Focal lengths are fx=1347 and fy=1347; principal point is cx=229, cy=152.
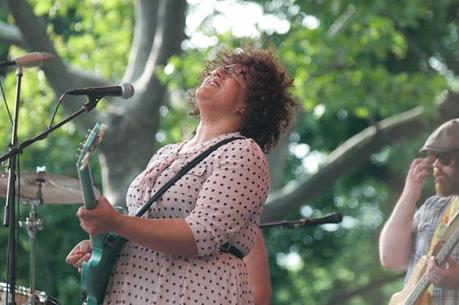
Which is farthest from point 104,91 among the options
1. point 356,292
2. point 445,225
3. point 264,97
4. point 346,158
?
point 356,292

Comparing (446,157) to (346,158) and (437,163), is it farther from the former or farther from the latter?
(346,158)

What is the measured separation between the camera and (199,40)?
1316cm

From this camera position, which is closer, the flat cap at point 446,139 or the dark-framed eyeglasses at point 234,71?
the dark-framed eyeglasses at point 234,71

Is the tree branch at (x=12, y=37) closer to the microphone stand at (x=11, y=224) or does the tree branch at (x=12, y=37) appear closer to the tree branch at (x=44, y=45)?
the tree branch at (x=44, y=45)

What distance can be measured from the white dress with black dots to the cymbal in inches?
65.1


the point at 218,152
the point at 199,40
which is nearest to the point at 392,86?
the point at 199,40

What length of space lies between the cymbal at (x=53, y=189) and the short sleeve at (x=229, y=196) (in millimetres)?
1761

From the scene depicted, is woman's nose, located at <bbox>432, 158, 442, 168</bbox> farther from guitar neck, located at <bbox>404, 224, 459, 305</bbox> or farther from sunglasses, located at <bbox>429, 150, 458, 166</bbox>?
guitar neck, located at <bbox>404, 224, 459, 305</bbox>

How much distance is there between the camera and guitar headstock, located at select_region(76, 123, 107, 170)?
169 inches

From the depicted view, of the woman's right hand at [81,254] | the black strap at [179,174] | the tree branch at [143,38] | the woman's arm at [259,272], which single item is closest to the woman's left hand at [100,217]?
the black strap at [179,174]

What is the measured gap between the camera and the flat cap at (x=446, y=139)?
640cm

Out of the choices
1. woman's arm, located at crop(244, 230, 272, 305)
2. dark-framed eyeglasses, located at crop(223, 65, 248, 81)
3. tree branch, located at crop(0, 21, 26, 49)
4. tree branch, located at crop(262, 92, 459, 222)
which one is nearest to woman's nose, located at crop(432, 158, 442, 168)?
woman's arm, located at crop(244, 230, 272, 305)

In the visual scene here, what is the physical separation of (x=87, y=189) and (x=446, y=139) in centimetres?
258

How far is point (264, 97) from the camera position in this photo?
5.02 m
